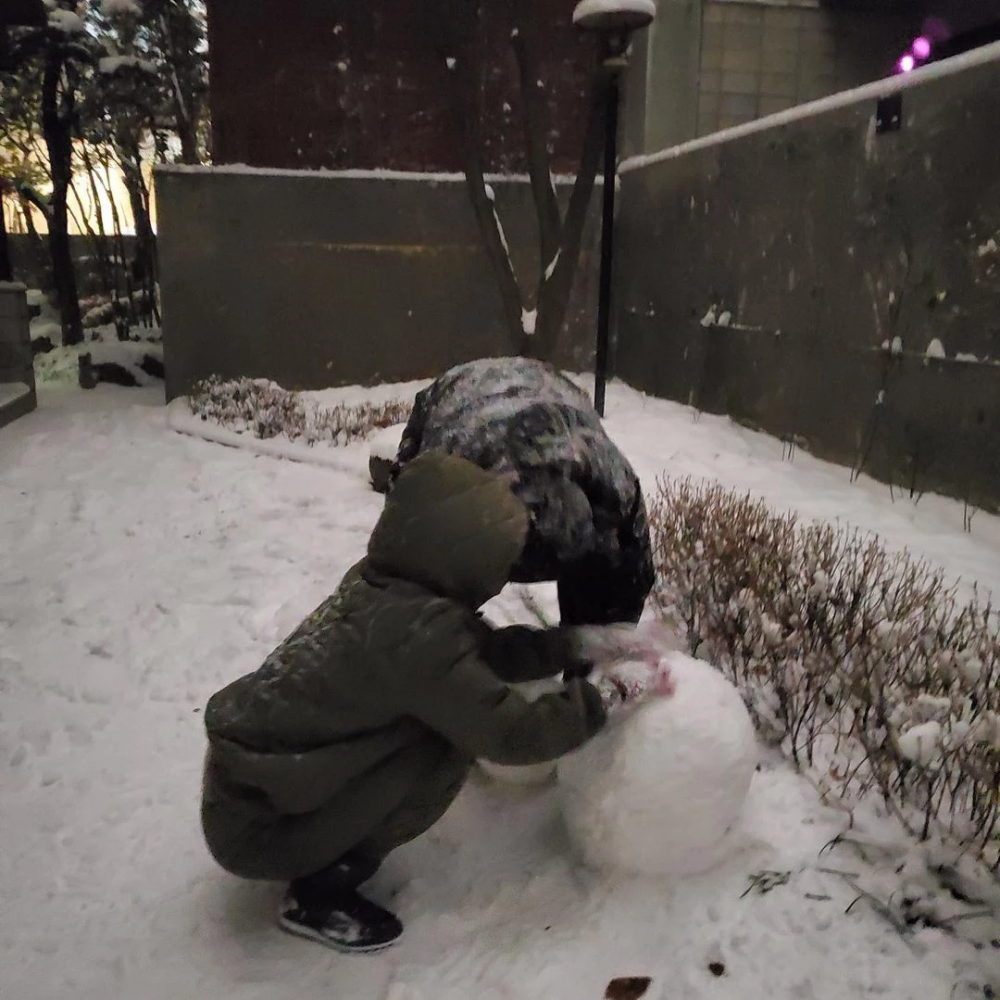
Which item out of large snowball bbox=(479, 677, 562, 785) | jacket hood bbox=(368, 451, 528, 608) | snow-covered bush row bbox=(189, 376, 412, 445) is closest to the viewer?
jacket hood bbox=(368, 451, 528, 608)

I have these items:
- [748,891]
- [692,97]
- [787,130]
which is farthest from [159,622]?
[692,97]

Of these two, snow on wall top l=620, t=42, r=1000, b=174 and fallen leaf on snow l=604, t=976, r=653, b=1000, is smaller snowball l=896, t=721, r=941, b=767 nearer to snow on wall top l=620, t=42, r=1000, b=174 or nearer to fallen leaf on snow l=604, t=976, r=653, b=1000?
fallen leaf on snow l=604, t=976, r=653, b=1000

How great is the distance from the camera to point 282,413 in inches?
318

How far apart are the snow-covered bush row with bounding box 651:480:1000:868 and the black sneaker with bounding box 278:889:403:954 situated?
1.31 metres

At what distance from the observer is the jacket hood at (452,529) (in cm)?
182

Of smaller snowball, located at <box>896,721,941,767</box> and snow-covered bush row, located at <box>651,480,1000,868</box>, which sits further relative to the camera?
snow-covered bush row, located at <box>651,480,1000,868</box>

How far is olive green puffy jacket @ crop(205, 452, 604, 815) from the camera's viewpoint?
72.2 inches

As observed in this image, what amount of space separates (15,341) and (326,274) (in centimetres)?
344

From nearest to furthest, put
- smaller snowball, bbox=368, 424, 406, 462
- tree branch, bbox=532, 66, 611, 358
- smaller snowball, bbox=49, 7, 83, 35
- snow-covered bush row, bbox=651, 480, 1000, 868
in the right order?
1. snow-covered bush row, bbox=651, 480, 1000, 868
2. smaller snowball, bbox=368, 424, 406, 462
3. tree branch, bbox=532, 66, 611, 358
4. smaller snowball, bbox=49, 7, 83, 35

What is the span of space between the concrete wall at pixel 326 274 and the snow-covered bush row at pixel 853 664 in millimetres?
6802

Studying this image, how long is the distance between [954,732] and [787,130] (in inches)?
222

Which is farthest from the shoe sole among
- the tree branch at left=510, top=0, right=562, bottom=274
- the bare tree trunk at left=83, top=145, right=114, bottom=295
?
the bare tree trunk at left=83, top=145, right=114, bottom=295

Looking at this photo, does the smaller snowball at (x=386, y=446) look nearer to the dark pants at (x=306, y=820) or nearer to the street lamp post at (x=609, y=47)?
the street lamp post at (x=609, y=47)

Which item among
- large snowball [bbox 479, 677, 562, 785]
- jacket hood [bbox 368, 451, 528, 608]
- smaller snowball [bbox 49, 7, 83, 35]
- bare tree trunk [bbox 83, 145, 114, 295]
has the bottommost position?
large snowball [bbox 479, 677, 562, 785]
